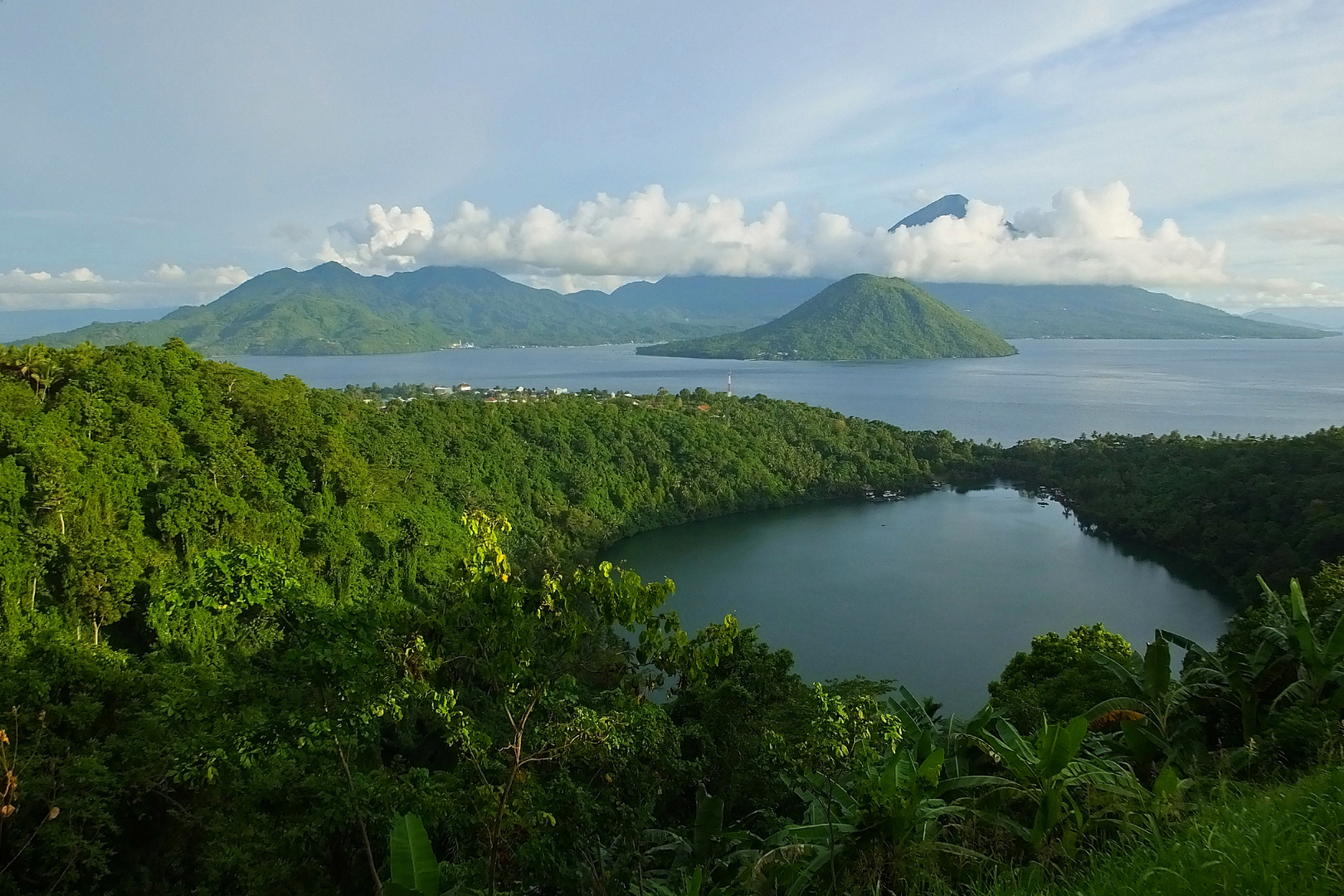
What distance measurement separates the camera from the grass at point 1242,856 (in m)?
1.92

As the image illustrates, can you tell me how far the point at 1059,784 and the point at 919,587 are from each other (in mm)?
21256

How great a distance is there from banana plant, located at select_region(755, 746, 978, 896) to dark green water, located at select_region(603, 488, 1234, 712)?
13.1 metres

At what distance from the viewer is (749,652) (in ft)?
29.9

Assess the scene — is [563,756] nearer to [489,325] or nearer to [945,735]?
[945,735]

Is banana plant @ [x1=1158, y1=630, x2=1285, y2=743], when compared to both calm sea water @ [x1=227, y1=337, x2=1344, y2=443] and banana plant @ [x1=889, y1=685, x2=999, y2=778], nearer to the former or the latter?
banana plant @ [x1=889, y1=685, x2=999, y2=778]

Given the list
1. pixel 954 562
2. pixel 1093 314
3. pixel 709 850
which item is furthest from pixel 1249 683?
pixel 1093 314

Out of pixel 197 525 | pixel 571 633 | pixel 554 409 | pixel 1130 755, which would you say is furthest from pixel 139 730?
pixel 554 409

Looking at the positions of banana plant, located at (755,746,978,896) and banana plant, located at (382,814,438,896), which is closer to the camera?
banana plant, located at (382,814,438,896)

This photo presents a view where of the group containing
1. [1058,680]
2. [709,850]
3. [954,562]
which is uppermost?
[709,850]

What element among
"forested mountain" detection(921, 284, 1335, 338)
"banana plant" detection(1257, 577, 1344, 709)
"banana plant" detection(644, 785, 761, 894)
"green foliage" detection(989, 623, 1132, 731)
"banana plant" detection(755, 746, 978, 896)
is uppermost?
"forested mountain" detection(921, 284, 1335, 338)

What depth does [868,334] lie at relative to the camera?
115125 mm

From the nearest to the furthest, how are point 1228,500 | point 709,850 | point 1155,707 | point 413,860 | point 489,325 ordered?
1. point 413,860
2. point 709,850
3. point 1155,707
4. point 1228,500
5. point 489,325

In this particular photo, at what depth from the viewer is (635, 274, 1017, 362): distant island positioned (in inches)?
4456

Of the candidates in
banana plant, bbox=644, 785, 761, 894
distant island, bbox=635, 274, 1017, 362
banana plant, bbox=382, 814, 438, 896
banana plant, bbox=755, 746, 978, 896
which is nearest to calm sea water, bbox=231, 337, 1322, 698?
banana plant, bbox=644, 785, 761, 894
